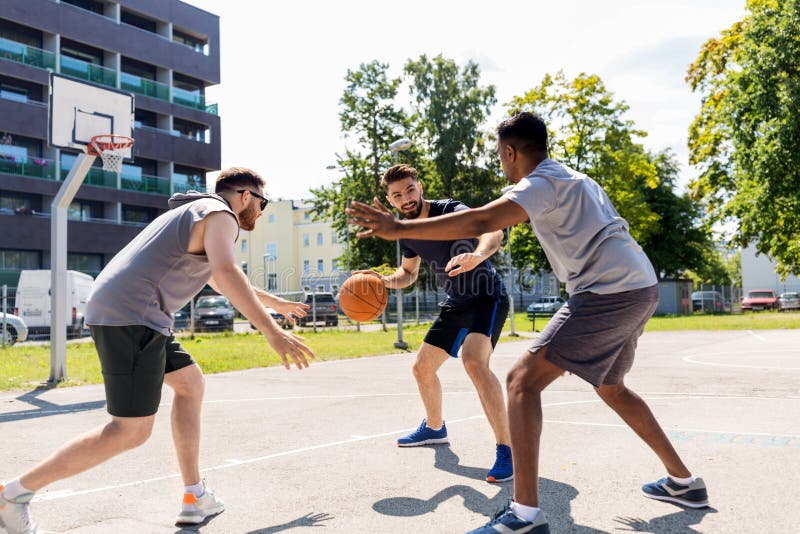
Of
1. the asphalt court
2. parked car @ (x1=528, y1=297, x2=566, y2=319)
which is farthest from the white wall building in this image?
the asphalt court

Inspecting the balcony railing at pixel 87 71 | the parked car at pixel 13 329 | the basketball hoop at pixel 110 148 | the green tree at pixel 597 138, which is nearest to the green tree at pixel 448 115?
the green tree at pixel 597 138

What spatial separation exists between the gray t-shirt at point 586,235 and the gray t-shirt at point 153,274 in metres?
1.63

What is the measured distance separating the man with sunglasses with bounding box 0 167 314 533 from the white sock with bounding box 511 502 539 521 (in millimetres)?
1241

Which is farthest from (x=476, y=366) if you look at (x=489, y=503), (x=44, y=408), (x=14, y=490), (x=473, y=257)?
(x=44, y=408)

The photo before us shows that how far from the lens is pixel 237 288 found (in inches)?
135

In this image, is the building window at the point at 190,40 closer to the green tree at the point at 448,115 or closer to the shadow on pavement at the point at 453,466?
the green tree at the point at 448,115

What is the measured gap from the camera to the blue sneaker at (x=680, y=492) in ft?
12.9

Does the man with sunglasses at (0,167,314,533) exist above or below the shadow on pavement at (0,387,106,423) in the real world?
above

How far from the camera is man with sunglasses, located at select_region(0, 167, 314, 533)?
3.42 meters

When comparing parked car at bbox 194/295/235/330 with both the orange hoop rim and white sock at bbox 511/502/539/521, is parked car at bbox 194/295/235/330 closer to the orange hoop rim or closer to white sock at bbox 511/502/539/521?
the orange hoop rim

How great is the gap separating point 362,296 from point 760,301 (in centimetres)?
5236

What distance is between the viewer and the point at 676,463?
3.99 metres

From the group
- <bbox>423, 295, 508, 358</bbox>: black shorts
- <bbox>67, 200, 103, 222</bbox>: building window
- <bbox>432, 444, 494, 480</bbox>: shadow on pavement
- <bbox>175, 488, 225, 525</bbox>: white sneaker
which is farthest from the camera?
<bbox>67, 200, 103, 222</bbox>: building window

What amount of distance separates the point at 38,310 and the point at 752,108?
86.6ft
